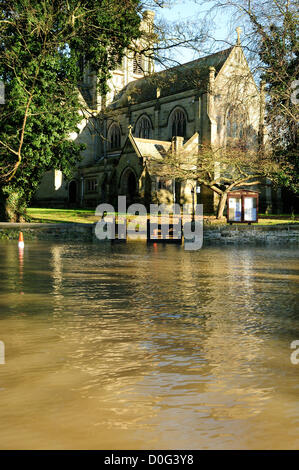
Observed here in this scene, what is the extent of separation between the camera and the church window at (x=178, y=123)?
184 ft

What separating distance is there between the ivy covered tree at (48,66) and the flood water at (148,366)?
9.78 metres

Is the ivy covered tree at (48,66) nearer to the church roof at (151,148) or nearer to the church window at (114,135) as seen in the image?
the church roof at (151,148)

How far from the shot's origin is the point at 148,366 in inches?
189

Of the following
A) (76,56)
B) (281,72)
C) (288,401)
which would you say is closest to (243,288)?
(288,401)

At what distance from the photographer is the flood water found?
10.9 ft

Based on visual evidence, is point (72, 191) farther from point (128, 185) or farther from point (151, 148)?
point (151, 148)

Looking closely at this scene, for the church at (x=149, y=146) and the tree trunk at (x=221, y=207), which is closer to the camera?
the tree trunk at (x=221, y=207)

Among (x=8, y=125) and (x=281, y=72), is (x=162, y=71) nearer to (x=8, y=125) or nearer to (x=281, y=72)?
(x=281, y=72)

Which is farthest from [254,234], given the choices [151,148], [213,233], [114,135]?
[114,135]

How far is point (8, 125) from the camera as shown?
22156 mm

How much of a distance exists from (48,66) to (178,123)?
36.9m

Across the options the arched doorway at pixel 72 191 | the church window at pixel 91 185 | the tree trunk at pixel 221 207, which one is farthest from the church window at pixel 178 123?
the tree trunk at pixel 221 207

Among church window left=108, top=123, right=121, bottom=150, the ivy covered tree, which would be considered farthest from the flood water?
church window left=108, top=123, right=121, bottom=150

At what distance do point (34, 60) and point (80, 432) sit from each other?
16.7 meters
